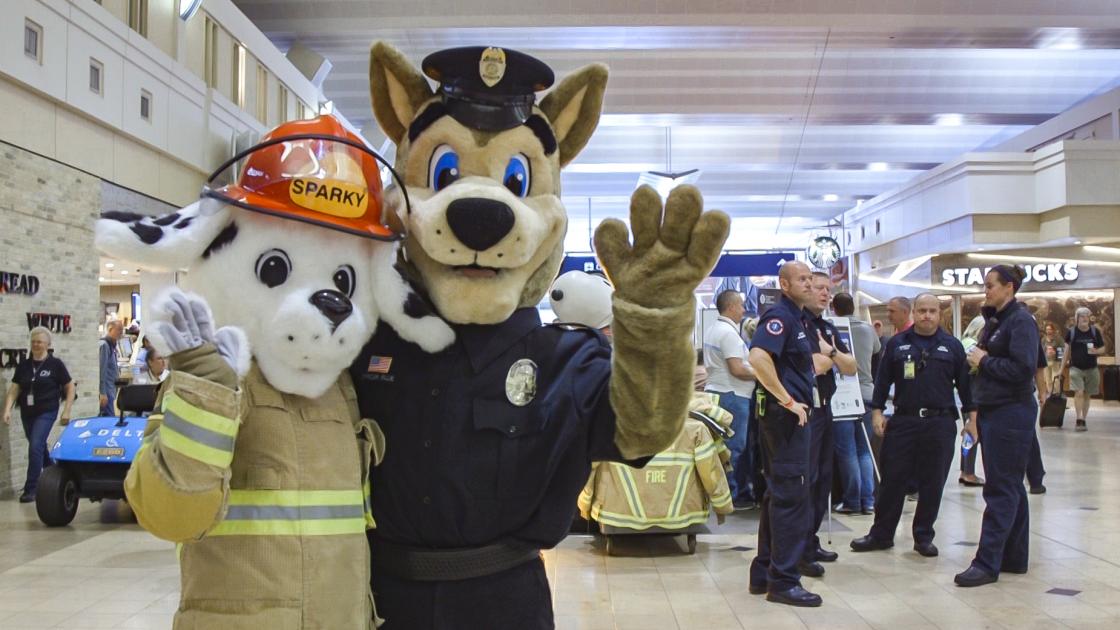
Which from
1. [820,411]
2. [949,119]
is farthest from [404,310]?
[949,119]

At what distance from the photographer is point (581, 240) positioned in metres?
29.1

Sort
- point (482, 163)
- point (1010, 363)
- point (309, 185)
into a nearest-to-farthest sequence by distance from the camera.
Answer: point (309, 185), point (482, 163), point (1010, 363)

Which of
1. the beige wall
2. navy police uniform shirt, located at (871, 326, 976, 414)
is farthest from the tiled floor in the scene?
the beige wall

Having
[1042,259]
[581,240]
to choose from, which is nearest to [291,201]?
[1042,259]

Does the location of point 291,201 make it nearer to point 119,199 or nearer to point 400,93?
point 400,93

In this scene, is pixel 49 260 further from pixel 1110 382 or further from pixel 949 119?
pixel 1110 382

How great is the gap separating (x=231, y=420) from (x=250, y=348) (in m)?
0.19

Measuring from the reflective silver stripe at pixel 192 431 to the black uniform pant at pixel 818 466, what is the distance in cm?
392

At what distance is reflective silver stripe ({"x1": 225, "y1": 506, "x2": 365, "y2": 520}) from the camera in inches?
63.2

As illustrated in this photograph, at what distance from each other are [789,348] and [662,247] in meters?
3.48

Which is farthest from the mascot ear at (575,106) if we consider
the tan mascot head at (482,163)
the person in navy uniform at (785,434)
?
the person in navy uniform at (785,434)

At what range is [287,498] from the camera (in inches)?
64.0

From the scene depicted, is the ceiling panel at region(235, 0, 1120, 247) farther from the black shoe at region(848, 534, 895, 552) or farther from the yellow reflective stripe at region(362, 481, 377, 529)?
the yellow reflective stripe at region(362, 481, 377, 529)

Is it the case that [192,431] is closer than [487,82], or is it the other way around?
[192,431]
